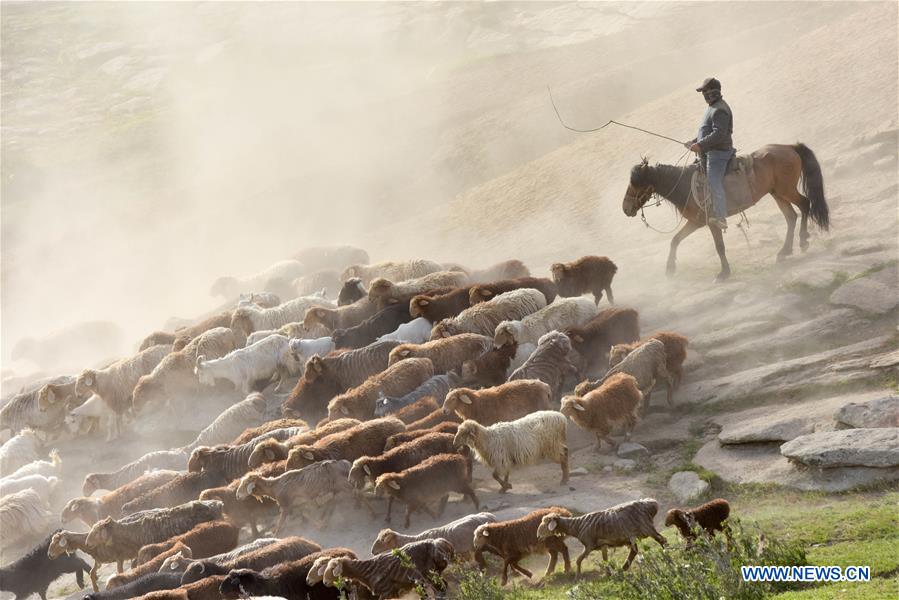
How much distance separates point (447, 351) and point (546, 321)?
5.84ft

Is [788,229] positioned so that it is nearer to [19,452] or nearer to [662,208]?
[662,208]

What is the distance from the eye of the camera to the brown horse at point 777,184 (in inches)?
741

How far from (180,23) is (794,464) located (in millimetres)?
68261

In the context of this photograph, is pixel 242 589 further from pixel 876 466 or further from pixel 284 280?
pixel 284 280

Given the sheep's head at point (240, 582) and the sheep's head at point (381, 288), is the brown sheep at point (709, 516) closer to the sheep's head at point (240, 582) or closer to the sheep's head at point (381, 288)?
the sheep's head at point (240, 582)

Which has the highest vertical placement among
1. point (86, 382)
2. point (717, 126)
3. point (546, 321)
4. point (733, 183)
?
point (717, 126)

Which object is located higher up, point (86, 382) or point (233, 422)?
point (86, 382)

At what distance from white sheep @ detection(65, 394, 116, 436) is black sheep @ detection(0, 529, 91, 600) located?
5618mm

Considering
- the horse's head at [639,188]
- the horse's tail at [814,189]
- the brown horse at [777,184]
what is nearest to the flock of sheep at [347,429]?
the horse's head at [639,188]

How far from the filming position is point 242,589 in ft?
34.7

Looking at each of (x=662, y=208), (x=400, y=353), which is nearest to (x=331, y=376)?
(x=400, y=353)

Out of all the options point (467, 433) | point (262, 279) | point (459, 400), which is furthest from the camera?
point (262, 279)

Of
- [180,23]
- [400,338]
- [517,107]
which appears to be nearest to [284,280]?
[400,338]

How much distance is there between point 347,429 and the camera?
14953 millimetres
